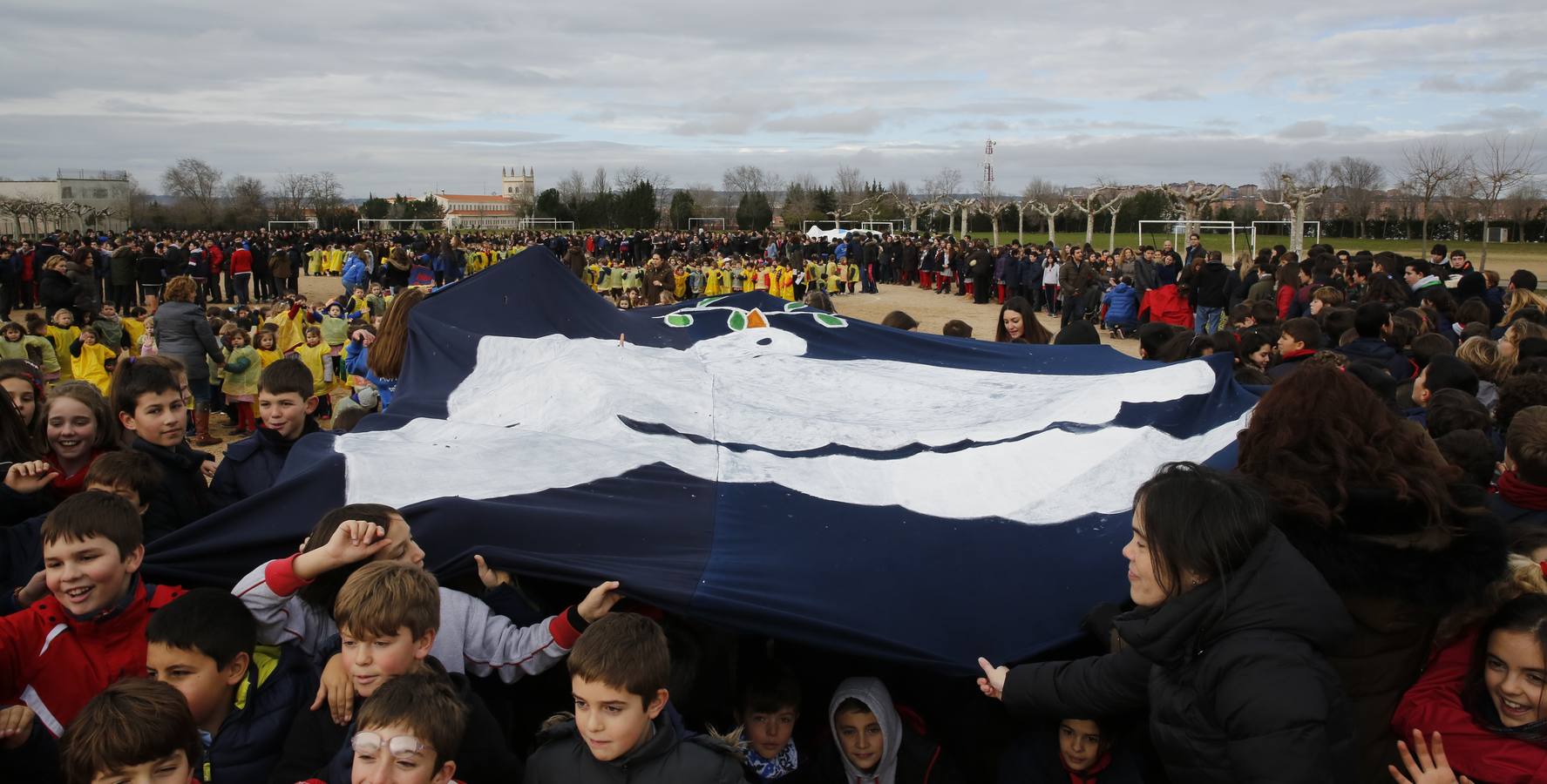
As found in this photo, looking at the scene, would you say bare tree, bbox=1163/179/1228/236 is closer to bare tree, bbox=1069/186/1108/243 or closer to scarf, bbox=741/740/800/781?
bare tree, bbox=1069/186/1108/243

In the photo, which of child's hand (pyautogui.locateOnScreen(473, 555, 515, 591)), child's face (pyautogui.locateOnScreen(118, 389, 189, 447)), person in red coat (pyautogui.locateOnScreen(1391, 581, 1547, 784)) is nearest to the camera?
person in red coat (pyautogui.locateOnScreen(1391, 581, 1547, 784))

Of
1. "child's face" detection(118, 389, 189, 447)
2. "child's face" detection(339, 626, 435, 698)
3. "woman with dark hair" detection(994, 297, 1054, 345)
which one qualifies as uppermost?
"woman with dark hair" detection(994, 297, 1054, 345)

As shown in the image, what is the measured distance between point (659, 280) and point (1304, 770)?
46.5 ft

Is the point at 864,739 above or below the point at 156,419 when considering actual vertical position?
below

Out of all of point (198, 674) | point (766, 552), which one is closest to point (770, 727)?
point (766, 552)

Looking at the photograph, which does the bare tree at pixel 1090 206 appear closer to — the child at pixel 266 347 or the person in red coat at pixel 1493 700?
the child at pixel 266 347

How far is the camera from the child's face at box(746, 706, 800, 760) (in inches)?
108

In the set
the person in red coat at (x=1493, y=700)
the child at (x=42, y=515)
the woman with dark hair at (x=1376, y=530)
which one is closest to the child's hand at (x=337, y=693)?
the child at (x=42, y=515)

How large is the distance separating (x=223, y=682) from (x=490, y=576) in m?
0.65

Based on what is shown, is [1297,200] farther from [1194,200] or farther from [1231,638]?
[1231,638]

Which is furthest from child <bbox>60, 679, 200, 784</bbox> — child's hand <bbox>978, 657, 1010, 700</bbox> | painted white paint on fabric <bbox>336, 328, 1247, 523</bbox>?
child's hand <bbox>978, 657, 1010, 700</bbox>

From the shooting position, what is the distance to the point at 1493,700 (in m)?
2.17

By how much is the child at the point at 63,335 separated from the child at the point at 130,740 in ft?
25.7

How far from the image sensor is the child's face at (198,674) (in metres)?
2.22
